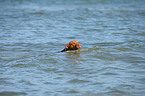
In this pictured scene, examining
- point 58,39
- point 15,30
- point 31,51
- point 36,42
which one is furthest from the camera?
point 15,30

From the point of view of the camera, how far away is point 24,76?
7.06 meters

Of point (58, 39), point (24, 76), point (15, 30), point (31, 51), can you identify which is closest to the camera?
point (24, 76)

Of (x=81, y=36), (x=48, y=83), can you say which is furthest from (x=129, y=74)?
(x=81, y=36)

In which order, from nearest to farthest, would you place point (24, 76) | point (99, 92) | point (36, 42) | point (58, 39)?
1. point (99, 92)
2. point (24, 76)
3. point (36, 42)
4. point (58, 39)

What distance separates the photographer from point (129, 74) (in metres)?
7.18

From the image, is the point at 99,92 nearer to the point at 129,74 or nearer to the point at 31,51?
the point at 129,74

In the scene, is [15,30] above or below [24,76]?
above

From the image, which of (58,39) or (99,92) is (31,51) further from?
(99,92)

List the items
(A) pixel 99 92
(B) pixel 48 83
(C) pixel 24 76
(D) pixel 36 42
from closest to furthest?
(A) pixel 99 92 → (B) pixel 48 83 → (C) pixel 24 76 → (D) pixel 36 42

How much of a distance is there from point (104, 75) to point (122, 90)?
1.11 meters

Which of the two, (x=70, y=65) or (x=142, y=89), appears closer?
(x=142, y=89)

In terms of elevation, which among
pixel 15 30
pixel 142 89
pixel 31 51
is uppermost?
pixel 15 30

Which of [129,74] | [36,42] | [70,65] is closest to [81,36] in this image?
[36,42]

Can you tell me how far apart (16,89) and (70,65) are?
2.36 m
